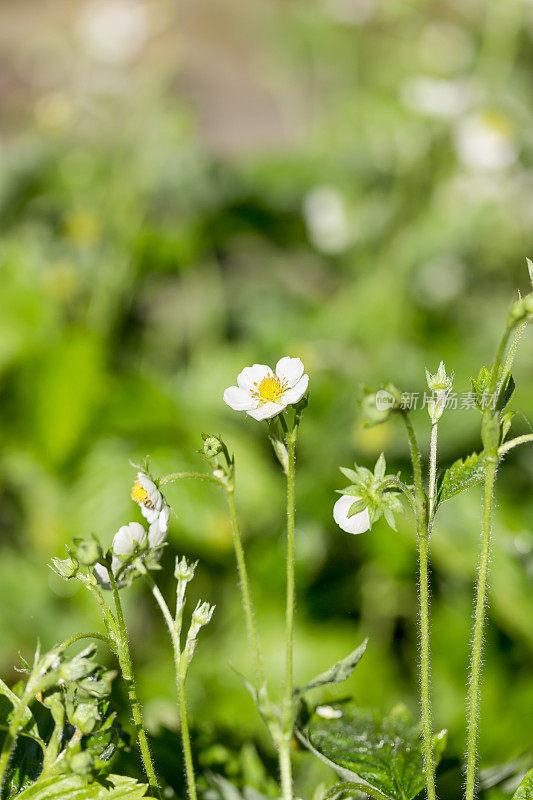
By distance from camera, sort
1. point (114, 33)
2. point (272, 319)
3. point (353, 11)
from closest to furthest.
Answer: point (272, 319)
point (114, 33)
point (353, 11)

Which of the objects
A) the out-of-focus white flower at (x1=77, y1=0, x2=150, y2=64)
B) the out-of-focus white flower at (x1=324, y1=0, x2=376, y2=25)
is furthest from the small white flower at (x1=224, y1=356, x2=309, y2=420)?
the out-of-focus white flower at (x1=324, y1=0, x2=376, y2=25)

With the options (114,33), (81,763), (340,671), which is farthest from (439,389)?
(114,33)

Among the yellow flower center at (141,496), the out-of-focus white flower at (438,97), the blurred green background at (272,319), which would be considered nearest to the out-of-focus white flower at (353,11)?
the blurred green background at (272,319)

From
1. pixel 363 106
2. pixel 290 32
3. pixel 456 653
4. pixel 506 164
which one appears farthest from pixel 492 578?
pixel 290 32

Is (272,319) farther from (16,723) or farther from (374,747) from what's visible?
(16,723)

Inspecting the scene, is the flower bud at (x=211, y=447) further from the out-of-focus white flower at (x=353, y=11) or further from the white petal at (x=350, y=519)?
the out-of-focus white flower at (x=353, y=11)
